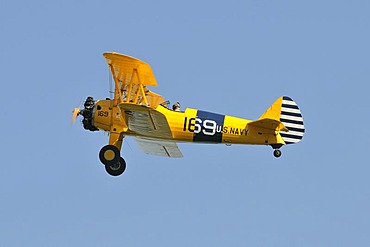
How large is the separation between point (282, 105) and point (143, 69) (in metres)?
Answer: 3.82

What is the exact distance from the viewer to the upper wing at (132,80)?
22.7 m

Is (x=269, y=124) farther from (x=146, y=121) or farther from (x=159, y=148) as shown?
(x=159, y=148)

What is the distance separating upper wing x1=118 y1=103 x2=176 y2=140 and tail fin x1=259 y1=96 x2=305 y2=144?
104 inches

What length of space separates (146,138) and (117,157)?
1.10 m

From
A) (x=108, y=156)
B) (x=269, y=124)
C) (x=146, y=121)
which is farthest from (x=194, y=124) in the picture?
(x=108, y=156)

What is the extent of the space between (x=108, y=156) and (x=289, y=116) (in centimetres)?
485

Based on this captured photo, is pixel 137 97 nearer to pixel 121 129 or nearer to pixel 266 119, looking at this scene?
pixel 121 129

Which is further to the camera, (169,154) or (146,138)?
(169,154)

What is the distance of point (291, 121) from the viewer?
2391cm

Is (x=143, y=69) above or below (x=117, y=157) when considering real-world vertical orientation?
above

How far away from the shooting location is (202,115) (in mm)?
23703

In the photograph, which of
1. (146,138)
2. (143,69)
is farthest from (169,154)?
(143,69)

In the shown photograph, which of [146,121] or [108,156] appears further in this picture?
[108,156]

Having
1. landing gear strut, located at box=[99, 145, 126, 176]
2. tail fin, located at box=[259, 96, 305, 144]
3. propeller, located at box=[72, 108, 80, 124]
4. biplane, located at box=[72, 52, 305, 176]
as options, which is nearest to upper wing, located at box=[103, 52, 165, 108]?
biplane, located at box=[72, 52, 305, 176]
